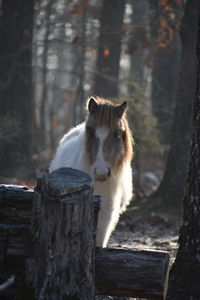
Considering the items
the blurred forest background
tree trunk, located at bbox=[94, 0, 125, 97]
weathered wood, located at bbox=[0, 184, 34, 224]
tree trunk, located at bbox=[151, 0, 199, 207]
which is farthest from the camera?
tree trunk, located at bbox=[94, 0, 125, 97]

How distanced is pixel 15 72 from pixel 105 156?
8.77 m

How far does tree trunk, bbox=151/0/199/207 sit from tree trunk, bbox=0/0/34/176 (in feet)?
16.5

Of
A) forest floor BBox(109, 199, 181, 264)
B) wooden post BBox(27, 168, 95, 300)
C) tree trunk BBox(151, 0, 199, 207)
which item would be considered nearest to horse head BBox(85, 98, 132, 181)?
wooden post BBox(27, 168, 95, 300)

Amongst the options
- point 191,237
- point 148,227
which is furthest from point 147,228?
point 191,237

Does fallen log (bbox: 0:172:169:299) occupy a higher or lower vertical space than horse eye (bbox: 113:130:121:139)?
lower

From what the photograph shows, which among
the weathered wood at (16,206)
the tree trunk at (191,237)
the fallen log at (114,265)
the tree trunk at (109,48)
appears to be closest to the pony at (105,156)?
the tree trunk at (191,237)

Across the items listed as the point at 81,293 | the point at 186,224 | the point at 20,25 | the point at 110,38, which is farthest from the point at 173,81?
the point at 81,293

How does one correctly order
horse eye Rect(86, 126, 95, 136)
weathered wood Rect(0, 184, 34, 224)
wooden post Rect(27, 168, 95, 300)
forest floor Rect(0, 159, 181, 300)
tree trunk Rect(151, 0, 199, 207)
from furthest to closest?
1. tree trunk Rect(151, 0, 199, 207)
2. forest floor Rect(0, 159, 181, 300)
3. horse eye Rect(86, 126, 95, 136)
4. weathered wood Rect(0, 184, 34, 224)
5. wooden post Rect(27, 168, 95, 300)

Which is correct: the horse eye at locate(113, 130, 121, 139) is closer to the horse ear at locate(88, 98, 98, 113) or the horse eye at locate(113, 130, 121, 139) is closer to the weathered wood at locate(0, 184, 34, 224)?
the horse ear at locate(88, 98, 98, 113)

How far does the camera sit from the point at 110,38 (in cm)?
1470

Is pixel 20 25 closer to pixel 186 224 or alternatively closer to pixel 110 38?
pixel 110 38

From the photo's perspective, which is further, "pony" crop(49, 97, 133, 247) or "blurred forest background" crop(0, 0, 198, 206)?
"blurred forest background" crop(0, 0, 198, 206)

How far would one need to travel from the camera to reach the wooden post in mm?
3615

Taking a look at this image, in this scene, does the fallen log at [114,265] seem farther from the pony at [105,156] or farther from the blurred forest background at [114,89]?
the blurred forest background at [114,89]
